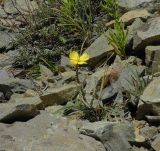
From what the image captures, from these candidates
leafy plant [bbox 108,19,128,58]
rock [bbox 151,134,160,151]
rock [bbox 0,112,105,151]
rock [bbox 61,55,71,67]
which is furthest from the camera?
rock [bbox 61,55,71,67]

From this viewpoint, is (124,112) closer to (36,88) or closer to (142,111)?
(142,111)

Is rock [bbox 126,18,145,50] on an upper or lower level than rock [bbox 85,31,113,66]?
upper

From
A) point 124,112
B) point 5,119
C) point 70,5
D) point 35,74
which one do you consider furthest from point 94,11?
point 5,119

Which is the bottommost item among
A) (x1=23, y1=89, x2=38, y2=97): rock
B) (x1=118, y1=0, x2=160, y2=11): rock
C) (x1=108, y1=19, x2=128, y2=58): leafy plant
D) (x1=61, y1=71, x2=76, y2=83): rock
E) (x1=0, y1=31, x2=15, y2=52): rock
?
(x1=23, y1=89, x2=38, y2=97): rock

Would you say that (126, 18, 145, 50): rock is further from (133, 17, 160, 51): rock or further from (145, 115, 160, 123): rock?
(145, 115, 160, 123): rock

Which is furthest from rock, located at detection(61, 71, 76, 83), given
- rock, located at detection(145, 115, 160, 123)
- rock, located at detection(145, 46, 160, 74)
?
rock, located at detection(145, 115, 160, 123)

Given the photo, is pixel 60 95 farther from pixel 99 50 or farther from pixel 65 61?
pixel 65 61
